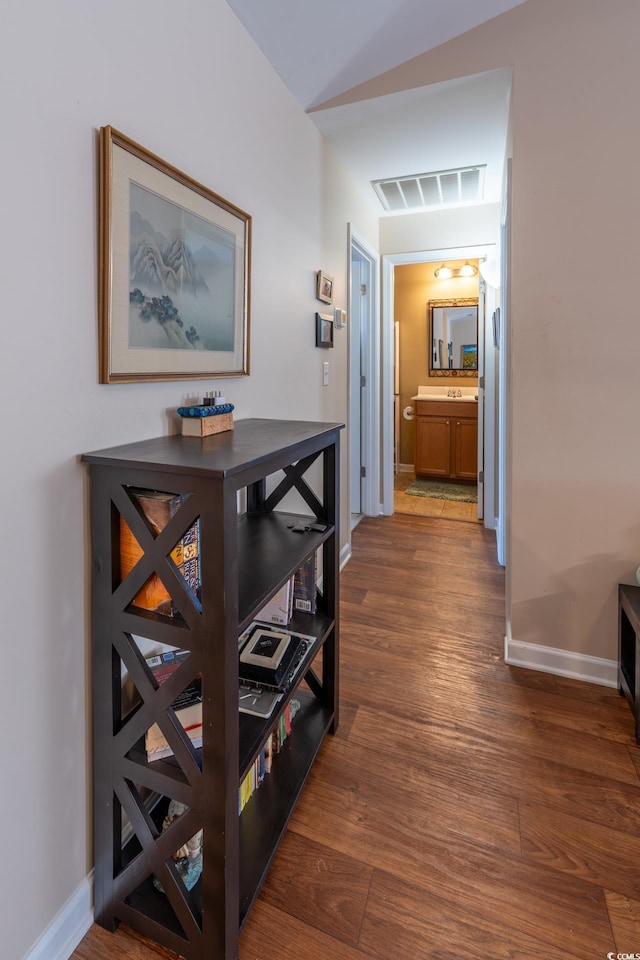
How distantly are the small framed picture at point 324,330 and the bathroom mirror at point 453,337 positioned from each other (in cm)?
353

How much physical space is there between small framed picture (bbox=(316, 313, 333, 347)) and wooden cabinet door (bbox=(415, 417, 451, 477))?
10.0ft

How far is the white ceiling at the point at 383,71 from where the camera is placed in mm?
1731

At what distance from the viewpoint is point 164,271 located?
4.16 feet

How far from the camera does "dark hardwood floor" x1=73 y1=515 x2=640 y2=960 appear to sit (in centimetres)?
109

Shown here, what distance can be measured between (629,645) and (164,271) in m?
2.08

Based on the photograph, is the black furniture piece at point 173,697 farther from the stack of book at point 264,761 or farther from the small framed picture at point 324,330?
the small framed picture at point 324,330

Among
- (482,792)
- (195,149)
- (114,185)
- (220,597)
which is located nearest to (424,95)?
(195,149)

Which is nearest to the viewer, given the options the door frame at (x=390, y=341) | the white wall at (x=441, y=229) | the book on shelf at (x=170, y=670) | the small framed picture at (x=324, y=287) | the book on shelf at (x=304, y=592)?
the book on shelf at (x=170, y=670)

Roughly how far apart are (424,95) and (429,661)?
8.14 ft

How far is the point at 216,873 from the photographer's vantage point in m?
0.96

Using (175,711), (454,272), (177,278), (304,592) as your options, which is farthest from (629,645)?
(454,272)

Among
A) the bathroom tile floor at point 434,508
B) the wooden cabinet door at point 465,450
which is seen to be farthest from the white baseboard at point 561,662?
the wooden cabinet door at point 465,450

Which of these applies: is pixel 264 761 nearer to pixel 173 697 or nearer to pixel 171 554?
pixel 173 697

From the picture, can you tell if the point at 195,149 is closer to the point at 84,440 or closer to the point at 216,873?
the point at 84,440
